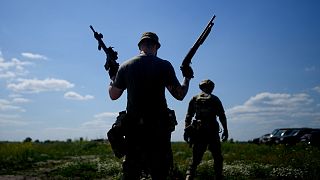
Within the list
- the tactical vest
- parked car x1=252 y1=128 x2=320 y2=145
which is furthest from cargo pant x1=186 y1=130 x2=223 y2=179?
parked car x1=252 y1=128 x2=320 y2=145

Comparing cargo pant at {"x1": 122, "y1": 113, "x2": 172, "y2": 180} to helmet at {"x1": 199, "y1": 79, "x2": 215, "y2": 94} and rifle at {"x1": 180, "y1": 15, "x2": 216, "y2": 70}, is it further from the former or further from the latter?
helmet at {"x1": 199, "y1": 79, "x2": 215, "y2": 94}

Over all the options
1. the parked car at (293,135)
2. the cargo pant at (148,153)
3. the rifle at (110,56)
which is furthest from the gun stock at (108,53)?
the parked car at (293,135)

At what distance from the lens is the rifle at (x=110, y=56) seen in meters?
5.67

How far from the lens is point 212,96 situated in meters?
9.34

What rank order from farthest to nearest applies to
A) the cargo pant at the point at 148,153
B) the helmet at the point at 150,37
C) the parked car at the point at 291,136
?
the parked car at the point at 291,136
the helmet at the point at 150,37
the cargo pant at the point at 148,153

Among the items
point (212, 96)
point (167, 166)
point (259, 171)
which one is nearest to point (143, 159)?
point (167, 166)

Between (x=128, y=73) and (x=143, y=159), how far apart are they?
0.98 meters

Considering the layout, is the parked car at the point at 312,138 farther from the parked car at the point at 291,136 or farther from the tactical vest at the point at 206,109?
the tactical vest at the point at 206,109

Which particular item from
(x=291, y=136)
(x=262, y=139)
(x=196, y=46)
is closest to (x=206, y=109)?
(x=196, y=46)

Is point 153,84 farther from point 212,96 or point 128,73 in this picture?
point 212,96

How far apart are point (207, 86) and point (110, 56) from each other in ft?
12.9

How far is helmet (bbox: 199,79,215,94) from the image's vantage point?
31.1 feet

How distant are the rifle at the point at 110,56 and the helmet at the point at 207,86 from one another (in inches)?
134

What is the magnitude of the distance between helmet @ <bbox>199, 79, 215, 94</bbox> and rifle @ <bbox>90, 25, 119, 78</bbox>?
134 inches
